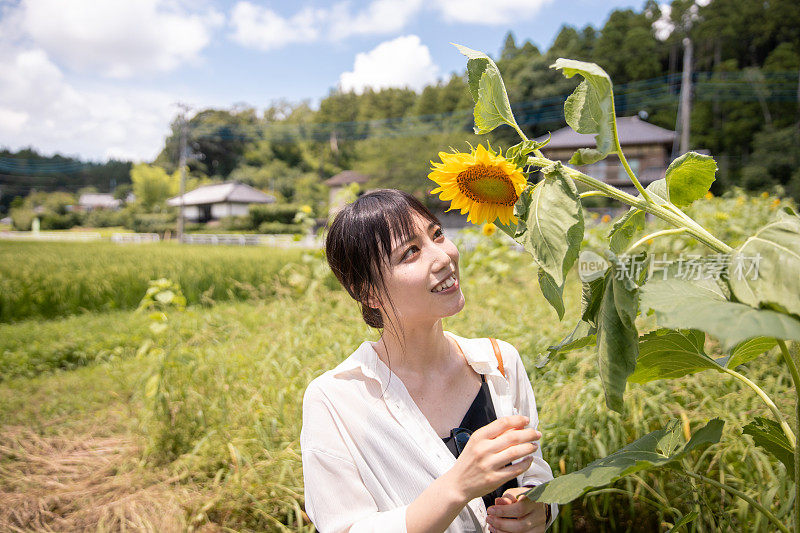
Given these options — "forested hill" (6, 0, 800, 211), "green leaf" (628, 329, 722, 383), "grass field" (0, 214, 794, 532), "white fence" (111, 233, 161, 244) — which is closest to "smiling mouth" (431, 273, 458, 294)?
"grass field" (0, 214, 794, 532)

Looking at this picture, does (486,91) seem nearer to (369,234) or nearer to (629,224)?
(629,224)

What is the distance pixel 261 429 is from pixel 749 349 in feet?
6.86

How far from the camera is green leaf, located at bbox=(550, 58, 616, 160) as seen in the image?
552mm

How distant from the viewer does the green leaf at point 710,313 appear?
0.44 m

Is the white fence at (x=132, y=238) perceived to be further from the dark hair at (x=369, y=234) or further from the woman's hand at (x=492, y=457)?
the woman's hand at (x=492, y=457)

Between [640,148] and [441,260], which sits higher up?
[640,148]

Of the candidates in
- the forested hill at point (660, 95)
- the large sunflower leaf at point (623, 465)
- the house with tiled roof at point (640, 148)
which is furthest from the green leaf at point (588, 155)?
the house with tiled roof at point (640, 148)

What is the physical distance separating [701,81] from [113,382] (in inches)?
1202

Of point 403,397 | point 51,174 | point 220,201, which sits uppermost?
point 51,174

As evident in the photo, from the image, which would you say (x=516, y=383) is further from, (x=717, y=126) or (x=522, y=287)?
(x=717, y=126)

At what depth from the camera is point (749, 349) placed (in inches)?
30.3

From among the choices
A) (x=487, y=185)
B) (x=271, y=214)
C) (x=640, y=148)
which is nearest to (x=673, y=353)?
(x=487, y=185)

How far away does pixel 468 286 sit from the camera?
4.52 metres

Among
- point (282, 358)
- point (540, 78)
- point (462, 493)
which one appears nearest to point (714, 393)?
point (462, 493)
